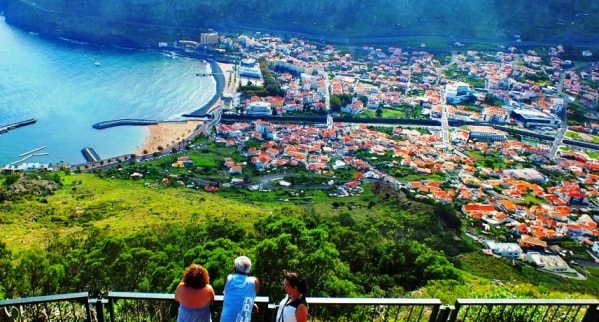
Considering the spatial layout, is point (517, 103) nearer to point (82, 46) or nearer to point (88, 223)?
point (88, 223)

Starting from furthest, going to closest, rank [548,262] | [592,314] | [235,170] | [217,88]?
[217,88] < [235,170] < [548,262] < [592,314]

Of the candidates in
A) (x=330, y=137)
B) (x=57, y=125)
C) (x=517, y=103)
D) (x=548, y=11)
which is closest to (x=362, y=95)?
(x=330, y=137)

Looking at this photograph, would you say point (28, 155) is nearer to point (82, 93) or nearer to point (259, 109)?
point (82, 93)

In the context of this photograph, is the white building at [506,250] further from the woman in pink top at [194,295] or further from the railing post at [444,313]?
the woman in pink top at [194,295]

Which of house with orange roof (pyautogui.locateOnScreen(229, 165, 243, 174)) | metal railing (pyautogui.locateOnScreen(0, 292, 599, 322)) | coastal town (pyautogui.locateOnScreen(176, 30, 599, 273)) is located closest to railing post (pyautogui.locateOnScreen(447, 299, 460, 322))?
metal railing (pyautogui.locateOnScreen(0, 292, 599, 322))

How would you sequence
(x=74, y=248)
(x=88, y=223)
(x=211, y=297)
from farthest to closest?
(x=88, y=223)
(x=74, y=248)
(x=211, y=297)

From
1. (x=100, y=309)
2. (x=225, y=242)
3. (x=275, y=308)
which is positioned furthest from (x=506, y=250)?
(x=100, y=309)

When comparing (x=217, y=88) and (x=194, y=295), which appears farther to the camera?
(x=217, y=88)
